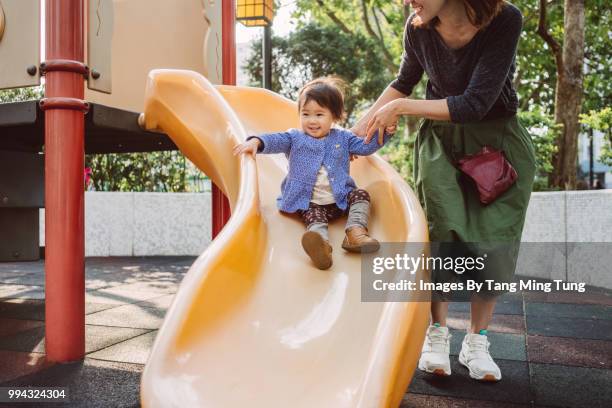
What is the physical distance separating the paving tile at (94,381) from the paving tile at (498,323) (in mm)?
1974

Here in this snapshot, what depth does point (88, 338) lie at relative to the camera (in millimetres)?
3133

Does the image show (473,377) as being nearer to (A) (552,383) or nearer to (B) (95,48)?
(A) (552,383)

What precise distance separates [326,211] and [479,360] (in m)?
0.93

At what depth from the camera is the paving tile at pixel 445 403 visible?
2049 millimetres

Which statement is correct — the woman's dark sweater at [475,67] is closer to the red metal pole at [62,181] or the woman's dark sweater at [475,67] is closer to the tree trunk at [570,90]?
the red metal pole at [62,181]

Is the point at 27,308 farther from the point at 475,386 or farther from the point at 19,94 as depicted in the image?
the point at 19,94

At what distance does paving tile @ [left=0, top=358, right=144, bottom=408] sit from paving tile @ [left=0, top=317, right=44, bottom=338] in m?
0.92

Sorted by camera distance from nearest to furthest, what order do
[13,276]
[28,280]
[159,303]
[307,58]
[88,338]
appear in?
[88,338]
[159,303]
[28,280]
[13,276]
[307,58]

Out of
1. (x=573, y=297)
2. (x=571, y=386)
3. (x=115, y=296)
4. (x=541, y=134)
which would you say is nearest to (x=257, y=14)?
(x=541, y=134)

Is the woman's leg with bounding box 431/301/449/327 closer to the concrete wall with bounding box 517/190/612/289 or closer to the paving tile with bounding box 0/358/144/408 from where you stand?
the paving tile with bounding box 0/358/144/408

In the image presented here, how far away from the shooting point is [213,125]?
10.3 ft

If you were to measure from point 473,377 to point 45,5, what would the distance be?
2.64m

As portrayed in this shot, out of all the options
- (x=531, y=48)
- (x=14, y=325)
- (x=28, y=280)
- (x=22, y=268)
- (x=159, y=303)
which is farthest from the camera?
(x=531, y=48)

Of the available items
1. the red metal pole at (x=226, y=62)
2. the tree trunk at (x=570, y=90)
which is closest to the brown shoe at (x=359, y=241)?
the red metal pole at (x=226, y=62)
